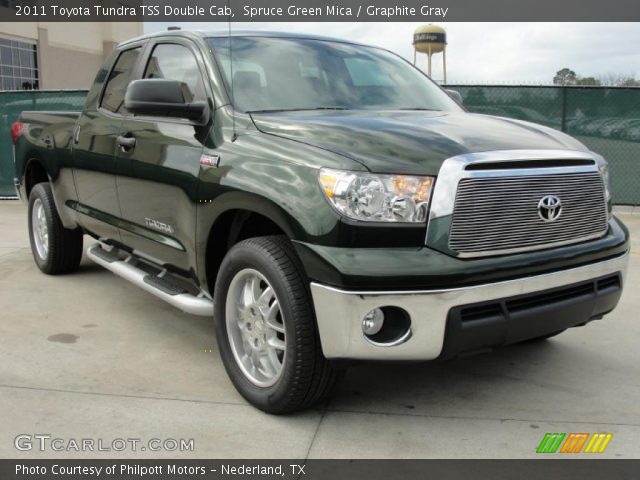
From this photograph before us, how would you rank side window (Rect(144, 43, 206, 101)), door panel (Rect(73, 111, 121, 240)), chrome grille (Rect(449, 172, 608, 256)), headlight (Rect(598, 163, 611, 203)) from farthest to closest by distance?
1. door panel (Rect(73, 111, 121, 240))
2. side window (Rect(144, 43, 206, 101))
3. headlight (Rect(598, 163, 611, 203))
4. chrome grille (Rect(449, 172, 608, 256))

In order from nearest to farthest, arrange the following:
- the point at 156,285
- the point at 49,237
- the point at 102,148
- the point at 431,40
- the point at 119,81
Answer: the point at 156,285 → the point at 102,148 → the point at 119,81 → the point at 49,237 → the point at 431,40

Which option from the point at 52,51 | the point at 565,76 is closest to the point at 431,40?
the point at 52,51

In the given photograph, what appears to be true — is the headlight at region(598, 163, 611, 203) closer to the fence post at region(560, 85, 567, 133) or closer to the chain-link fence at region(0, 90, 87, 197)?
the fence post at region(560, 85, 567, 133)

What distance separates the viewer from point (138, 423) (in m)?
3.24

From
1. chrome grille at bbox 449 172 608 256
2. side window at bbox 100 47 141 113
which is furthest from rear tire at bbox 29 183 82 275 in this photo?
chrome grille at bbox 449 172 608 256

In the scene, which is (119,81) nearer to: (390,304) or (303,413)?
(303,413)

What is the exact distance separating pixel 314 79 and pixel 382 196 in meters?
1.43

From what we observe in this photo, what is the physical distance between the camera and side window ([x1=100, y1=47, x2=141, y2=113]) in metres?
4.77

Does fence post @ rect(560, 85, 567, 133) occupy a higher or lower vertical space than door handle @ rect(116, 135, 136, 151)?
higher

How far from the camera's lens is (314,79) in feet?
13.3

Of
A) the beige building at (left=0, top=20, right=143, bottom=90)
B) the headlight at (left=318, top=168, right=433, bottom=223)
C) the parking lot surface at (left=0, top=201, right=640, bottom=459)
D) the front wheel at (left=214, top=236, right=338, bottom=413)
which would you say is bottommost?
the parking lot surface at (left=0, top=201, right=640, bottom=459)

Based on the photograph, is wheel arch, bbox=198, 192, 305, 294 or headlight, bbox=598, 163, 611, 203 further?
headlight, bbox=598, 163, 611, 203
